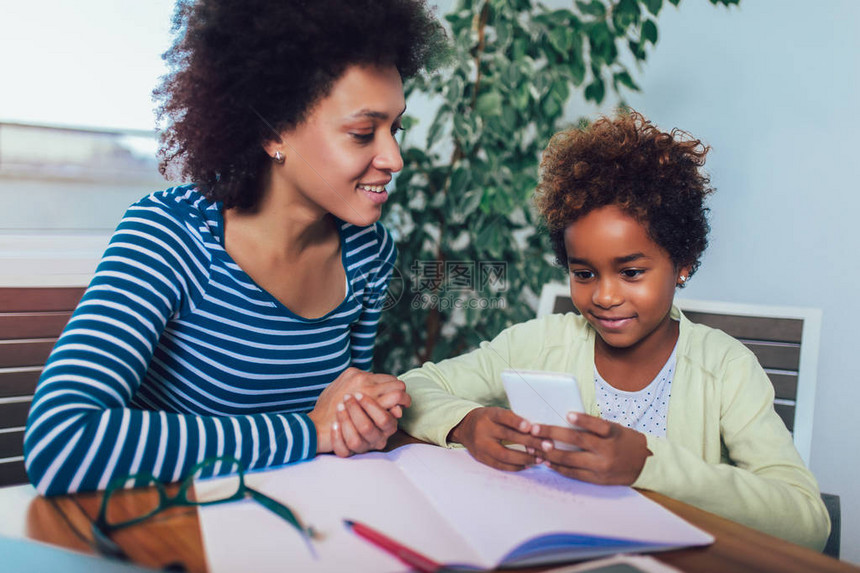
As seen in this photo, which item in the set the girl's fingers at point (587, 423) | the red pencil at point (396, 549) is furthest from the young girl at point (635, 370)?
the red pencil at point (396, 549)

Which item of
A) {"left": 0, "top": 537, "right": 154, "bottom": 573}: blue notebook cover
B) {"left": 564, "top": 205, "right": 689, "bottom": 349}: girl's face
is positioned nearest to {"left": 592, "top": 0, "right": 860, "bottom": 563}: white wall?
{"left": 564, "top": 205, "right": 689, "bottom": 349}: girl's face

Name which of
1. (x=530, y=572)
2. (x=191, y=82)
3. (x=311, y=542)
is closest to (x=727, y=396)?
(x=530, y=572)

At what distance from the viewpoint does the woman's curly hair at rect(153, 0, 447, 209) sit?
2.91 ft

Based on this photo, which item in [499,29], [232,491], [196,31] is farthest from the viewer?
[499,29]

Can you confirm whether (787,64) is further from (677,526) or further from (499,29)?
(677,526)

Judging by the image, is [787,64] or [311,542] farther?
[787,64]

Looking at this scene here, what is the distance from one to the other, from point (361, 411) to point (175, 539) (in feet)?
0.86

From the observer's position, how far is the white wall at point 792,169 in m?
1.42

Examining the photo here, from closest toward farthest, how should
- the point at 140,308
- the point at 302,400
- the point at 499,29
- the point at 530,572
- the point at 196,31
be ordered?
the point at 530,572
the point at 140,308
the point at 196,31
the point at 302,400
the point at 499,29

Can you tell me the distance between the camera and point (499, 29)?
64.4 inches

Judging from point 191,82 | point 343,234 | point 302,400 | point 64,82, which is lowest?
point 302,400

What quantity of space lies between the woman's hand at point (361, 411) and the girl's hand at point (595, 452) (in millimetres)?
186

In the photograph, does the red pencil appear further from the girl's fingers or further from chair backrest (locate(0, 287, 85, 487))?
chair backrest (locate(0, 287, 85, 487))

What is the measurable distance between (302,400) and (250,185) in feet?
1.19
